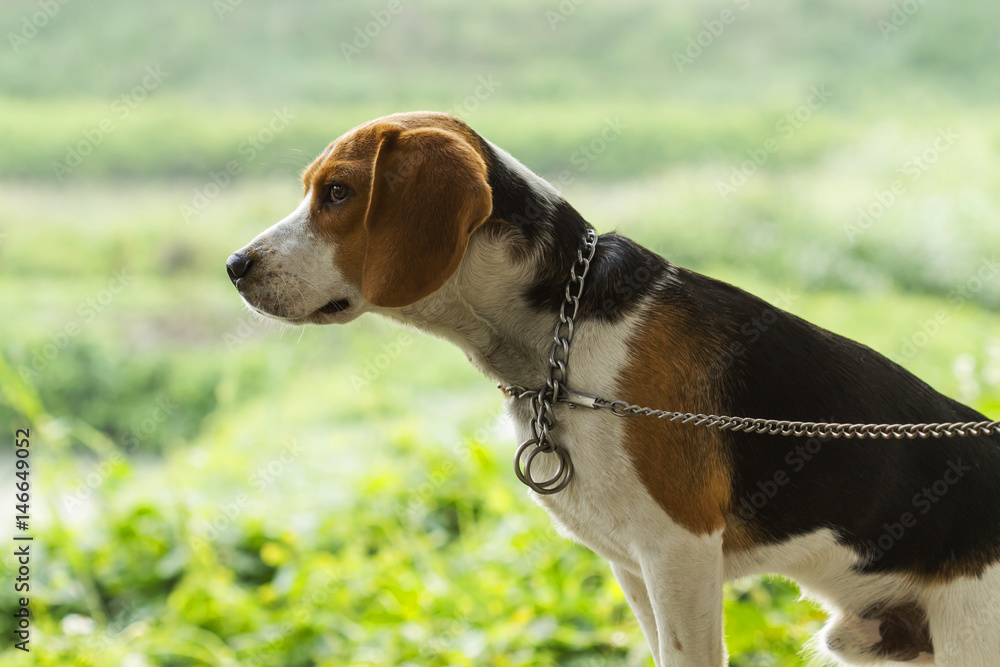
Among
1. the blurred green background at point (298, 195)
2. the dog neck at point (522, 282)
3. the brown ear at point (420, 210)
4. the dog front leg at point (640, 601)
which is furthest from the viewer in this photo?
the blurred green background at point (298, 195)

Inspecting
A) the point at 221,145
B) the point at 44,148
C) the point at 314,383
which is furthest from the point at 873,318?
the point at 44,148

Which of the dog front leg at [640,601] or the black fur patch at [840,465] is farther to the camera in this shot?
the dog front leg at [640,601]

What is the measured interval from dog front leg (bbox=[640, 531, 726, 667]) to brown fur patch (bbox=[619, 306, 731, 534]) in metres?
0.05

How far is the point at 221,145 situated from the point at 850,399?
17.0 ft

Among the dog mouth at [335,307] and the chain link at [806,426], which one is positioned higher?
the chain link at [806,426]

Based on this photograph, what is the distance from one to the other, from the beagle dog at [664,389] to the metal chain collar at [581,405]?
2 cm

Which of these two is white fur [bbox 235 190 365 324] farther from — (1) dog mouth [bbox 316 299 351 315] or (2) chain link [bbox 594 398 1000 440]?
(2) chain link [bbox 594 398 1000 440]

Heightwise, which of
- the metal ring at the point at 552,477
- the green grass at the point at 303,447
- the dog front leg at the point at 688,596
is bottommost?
the green grass at the point at 303,447

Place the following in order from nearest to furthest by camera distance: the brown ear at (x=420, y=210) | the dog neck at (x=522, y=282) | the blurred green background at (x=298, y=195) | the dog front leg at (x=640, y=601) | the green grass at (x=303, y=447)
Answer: the brown ear at (x=420, y=210), the dog neck at (x=522, y=282), the dog front leg at (x=640, y=601), the green grass at (x=303, y=447), the blurred green background at (x=298, y=195)

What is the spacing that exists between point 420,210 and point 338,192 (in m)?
0.24

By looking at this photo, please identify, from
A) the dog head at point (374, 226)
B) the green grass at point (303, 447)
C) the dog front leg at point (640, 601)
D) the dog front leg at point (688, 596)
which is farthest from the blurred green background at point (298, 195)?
the dog head at point (374, 226)

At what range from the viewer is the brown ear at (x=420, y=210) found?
5.20 feet

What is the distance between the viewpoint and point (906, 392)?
1851 millimetres

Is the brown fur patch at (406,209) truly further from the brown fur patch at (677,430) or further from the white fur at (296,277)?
the brown fur patch at (677,430)
